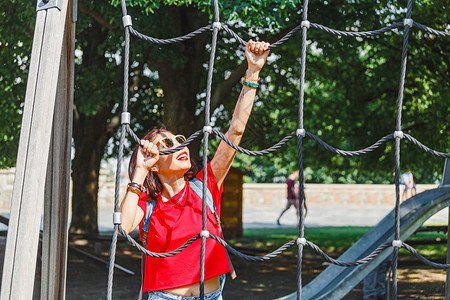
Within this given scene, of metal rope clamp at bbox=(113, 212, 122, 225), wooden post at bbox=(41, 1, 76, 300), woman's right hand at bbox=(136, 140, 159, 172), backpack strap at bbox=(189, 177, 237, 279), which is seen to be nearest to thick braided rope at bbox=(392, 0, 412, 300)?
backpack strap at bbox=(189, 177, 237, 279)

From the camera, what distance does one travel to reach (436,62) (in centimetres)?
891

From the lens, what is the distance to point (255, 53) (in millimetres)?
2697

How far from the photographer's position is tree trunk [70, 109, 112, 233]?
1186cm

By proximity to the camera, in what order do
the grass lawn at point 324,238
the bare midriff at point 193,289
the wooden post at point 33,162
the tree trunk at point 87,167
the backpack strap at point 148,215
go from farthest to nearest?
the grass lawn at point 324,238
the tree trunk at point 87,167
the backpack strap at point 148,215
the bare midriff at point 193,289
the wooden post at point 33,162

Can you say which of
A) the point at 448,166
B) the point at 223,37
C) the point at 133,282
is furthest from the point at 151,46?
the point at 448,166

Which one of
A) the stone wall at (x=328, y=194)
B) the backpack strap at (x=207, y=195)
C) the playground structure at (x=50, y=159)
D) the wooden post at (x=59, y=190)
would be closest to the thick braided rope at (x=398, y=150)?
the playground structure at (x=50, y=159)

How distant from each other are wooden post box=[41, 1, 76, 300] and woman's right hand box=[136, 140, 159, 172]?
346 millimetres

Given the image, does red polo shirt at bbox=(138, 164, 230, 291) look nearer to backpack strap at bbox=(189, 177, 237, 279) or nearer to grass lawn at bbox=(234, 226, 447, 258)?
backpack strap at bbox=(189, 177, 237, 279)

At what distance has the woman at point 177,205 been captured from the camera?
8.69ft

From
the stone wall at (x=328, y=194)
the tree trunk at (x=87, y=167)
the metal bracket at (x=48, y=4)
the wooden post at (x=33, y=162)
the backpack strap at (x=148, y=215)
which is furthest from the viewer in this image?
the stone wall at (x=328, y=194)

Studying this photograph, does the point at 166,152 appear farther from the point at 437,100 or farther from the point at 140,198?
the point at 437,100

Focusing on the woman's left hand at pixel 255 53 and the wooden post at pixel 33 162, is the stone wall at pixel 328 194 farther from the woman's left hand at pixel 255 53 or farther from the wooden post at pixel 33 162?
the wooden post at pixel 33 162

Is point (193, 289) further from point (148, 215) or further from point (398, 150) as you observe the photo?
point (398, 150)

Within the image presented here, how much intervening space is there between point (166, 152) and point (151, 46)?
532 centimetres
